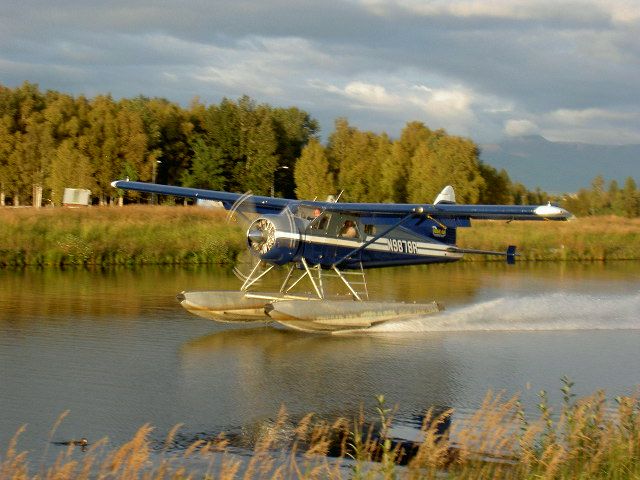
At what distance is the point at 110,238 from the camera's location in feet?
95.8

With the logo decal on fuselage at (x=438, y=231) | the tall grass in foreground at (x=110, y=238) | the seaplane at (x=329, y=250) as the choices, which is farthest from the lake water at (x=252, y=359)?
the tall grass in foreground at (x=110, y=238)

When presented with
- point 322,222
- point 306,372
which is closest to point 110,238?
point 322,222

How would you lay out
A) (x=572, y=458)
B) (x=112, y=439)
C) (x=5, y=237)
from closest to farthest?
(x=572, y=458) < (x=112, y=439) < (x=5, y=237)

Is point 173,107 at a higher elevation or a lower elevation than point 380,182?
higher

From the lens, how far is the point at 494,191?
65188 mm

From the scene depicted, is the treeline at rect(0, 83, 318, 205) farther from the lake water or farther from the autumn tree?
the lake water

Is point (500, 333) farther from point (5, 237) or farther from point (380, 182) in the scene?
point (380, 182)

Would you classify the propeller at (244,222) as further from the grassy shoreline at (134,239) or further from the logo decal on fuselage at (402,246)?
the grassy shoreline at (134,239)

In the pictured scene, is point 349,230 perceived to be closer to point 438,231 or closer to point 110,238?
point 438,231

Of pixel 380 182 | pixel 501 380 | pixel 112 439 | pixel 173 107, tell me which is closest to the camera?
pixel 112 439

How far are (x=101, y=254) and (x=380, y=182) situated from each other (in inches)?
1353

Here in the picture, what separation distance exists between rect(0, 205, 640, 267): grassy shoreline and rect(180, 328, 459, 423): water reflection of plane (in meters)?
13.7

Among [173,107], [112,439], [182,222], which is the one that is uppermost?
[173,107]

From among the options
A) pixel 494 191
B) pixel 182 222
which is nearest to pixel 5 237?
pixel 182 222
